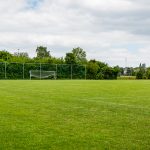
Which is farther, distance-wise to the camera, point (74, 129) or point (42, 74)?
point (42, 74)

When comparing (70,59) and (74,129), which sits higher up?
(70,59)

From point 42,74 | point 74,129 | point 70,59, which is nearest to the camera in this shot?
point 74,129

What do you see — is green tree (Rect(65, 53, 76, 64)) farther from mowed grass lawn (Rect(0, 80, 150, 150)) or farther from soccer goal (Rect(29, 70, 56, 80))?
mowed grass lawn (Rect(0, 80, 150, 150))

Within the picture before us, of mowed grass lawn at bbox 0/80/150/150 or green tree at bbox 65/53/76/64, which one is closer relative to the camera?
mowed grass lawn at bbox 0/80/150/150

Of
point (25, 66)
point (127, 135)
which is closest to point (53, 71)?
point (25, 66)

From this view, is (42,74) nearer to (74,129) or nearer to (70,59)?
(70,59)

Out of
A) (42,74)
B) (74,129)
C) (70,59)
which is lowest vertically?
(74,129)

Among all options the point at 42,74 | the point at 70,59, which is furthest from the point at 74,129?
the point at 70,59

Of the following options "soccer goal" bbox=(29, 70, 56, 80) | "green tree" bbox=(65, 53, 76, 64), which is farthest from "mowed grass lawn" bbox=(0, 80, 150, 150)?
"green tree" bbox=(65, 53, 76, 64)

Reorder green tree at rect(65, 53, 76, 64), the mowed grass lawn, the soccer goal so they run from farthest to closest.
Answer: green tree at rect(65, 53, 76, 64) → the soccer goal → the mowed grass lawn

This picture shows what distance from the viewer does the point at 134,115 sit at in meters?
10.8

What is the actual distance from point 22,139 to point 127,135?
1795 millimetres

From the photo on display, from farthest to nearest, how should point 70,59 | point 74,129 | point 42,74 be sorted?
point 70,59
point 42,74
point 74,129

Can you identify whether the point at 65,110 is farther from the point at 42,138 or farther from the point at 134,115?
the point at 42,138
